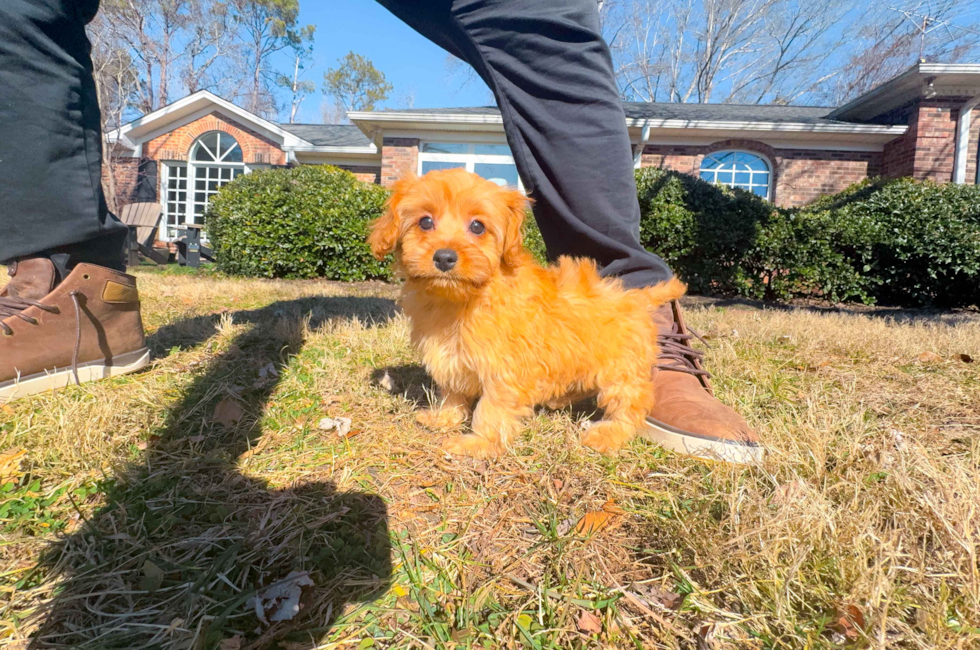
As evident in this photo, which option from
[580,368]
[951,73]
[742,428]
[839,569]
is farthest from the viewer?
[951,73]

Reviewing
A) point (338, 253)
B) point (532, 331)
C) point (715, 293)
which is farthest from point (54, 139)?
point (715, 293)

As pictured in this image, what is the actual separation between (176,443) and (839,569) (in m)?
2.15

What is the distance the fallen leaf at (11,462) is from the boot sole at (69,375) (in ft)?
1.88

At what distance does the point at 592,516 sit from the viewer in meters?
1.48

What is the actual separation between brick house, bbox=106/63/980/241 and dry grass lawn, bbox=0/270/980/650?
10.1 m

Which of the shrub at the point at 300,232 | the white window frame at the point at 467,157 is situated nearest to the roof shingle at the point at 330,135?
the white window frame at the point at 467,157

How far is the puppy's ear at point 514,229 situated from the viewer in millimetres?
2010

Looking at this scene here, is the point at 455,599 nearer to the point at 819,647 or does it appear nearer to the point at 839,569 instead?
the point at 819,647

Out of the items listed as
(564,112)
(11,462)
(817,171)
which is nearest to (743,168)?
(817,171)

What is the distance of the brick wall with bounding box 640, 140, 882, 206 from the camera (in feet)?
47.9

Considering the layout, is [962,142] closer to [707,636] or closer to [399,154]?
[399,154]

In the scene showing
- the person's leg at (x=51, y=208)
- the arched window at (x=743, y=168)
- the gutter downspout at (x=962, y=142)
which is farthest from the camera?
the arched window at (x=743, y=168)

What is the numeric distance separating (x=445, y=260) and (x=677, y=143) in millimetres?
15408

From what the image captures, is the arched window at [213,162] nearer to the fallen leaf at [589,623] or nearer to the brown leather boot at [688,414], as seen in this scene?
the brown leather boot at [688,414]
